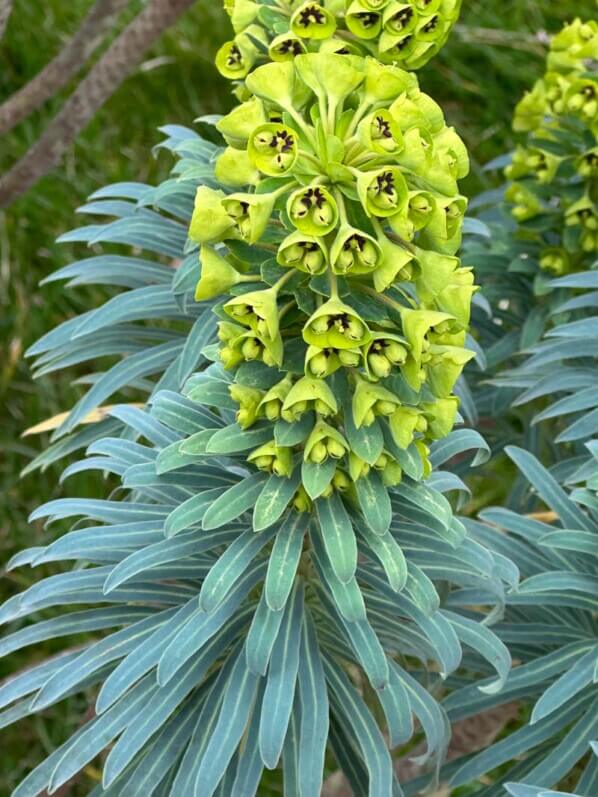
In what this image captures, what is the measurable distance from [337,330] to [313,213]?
13cm

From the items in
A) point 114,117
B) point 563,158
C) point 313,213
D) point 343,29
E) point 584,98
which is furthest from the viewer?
point 114,117

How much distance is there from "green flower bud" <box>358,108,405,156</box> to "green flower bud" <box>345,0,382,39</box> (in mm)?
352

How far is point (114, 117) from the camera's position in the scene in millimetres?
3684


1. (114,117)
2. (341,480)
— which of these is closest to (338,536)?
(341,480)

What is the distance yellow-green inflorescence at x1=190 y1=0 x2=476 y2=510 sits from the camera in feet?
4.00

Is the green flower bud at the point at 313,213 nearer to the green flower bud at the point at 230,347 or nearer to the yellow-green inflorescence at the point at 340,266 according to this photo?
the yellow-green inflorescence at the point at 340,266

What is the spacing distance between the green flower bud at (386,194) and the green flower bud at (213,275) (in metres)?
0.21

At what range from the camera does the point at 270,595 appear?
135cm

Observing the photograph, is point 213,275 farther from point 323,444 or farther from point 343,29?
point 343,29

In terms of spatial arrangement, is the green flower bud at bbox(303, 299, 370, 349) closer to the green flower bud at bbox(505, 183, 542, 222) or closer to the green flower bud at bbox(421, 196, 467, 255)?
the green flower bud at bbox(421, 196, 467, 255)

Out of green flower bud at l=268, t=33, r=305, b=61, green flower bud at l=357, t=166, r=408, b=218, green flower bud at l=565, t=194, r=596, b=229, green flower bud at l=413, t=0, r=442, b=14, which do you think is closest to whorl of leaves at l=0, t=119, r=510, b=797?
green flower bud at l=357, t=166, r=408, b=218

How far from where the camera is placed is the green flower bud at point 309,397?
128 centimetres

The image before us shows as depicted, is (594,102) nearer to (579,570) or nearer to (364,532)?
(579,570)

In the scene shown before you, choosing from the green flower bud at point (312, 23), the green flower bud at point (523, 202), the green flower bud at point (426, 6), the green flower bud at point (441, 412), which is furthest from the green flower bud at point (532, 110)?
the green flower bud at point (441, 412)
